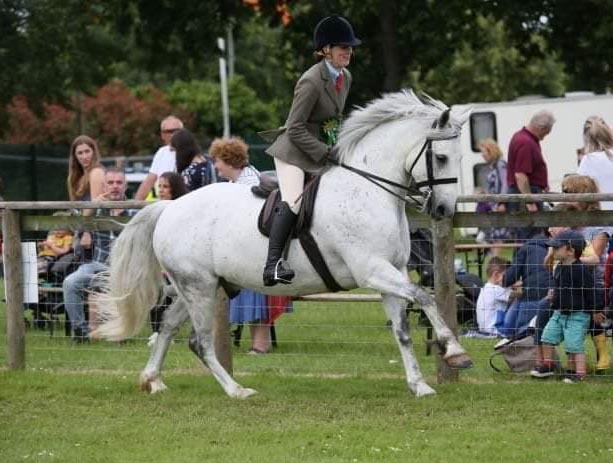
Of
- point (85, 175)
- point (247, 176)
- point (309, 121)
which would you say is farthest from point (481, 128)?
point (309, 121)

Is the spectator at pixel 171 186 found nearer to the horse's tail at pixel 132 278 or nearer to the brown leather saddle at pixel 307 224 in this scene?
the horse's tail at pixel 132 278

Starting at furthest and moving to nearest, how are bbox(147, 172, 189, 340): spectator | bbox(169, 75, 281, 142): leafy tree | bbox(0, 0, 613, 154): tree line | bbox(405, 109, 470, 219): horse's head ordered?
bbox(169, 75, 281, 142): leafy tree < bbox(0, 0, 613, 154): tree line < bbox(147, 172, 189, 340): spectator < bbox(405, 109, 470, 219): horse's head

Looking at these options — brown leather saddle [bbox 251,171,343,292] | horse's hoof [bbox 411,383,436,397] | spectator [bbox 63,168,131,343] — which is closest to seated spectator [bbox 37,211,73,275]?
spectator [bbox 63,168,131,343]

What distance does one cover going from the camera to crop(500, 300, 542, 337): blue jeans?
1228 cm

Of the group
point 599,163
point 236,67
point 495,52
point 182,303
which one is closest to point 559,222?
point 599,163

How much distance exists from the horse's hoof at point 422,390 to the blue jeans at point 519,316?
6.40ft

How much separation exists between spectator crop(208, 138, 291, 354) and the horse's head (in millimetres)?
3173

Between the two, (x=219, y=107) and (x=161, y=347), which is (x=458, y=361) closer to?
(x=161, y=347)

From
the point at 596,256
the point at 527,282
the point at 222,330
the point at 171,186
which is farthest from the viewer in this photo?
the point at 171,186

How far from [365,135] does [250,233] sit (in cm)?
115

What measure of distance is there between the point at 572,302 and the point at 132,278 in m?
3.56

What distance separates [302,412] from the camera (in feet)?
32.7

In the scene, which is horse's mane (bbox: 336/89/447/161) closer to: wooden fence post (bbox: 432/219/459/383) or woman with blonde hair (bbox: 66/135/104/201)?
wooden fence post (bbox: 432/219/459/383)

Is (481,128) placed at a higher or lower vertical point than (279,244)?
higher
